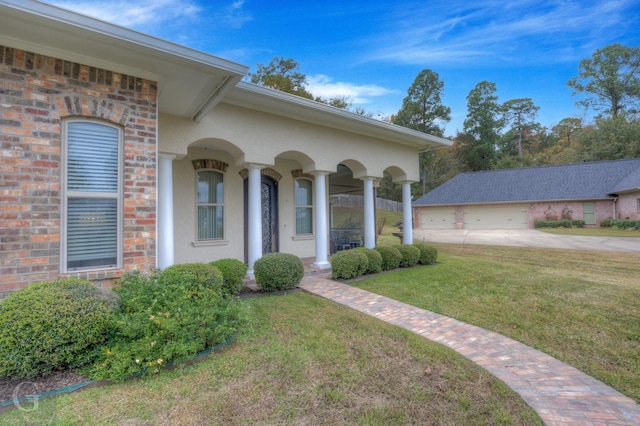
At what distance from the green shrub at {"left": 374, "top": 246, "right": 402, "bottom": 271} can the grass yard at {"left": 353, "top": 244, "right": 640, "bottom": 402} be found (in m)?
0.29

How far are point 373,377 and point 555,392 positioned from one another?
158cm

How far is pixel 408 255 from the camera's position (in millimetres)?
8555

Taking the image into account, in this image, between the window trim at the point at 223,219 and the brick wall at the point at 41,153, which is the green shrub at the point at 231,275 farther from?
the window trim at the point at 223,219

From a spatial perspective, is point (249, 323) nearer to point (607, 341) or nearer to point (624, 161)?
Answer: point (607, 341)

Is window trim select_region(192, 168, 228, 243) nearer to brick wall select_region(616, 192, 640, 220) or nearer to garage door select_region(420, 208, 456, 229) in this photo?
garage door select_region(420, 208, 456, 229)

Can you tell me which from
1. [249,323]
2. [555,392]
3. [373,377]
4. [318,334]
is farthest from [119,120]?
[555,392]

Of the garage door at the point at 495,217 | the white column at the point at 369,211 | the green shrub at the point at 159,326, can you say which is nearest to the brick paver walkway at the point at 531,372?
the green shrub at the point at 159,326

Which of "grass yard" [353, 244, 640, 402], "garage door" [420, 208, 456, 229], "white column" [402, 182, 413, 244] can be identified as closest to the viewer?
"grass yard" [353, 244, 640, 402]

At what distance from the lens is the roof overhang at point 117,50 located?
3.14 meters

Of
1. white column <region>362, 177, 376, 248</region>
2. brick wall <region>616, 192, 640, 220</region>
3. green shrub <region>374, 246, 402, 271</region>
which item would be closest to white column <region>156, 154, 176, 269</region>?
green shrub <region>374, 246, 402, 271</region>

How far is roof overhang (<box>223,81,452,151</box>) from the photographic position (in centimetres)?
596

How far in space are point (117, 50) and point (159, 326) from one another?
3258 mm

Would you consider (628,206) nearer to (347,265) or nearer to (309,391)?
(347,265)

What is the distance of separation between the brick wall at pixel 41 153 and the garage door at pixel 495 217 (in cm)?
2635
